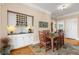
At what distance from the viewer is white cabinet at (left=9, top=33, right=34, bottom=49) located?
6.95 ft

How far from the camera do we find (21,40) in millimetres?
2160

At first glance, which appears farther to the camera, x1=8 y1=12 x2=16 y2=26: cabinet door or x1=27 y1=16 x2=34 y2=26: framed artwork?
x1=27 y1=16 x2=34 y2=26: framed artwork

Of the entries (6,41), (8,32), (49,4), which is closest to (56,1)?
(49,4)

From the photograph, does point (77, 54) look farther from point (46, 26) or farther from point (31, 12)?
point (31, 12)

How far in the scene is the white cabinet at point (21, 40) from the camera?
2117 millimetres

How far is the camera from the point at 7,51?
212 centimetres


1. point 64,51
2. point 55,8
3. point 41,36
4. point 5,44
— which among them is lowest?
point 64,51

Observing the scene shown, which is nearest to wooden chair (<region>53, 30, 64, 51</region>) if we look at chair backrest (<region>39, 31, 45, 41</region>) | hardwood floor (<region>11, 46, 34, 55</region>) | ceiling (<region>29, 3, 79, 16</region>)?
chair backrest (<region>39, 31, 45, 41</region>)

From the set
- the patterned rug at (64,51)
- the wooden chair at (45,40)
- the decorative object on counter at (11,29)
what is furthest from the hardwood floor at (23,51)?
the decorative object on counter at (11,29)

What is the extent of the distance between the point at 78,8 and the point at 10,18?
1.36 meters

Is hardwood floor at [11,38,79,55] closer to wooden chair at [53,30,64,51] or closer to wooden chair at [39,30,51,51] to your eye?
wooden chair at [53,30,64,51]

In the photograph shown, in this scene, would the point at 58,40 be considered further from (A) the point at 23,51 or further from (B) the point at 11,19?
(B) the point at 11,19

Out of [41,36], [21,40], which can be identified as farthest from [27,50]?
[41,36]

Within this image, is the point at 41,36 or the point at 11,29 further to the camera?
the point at 41,36
